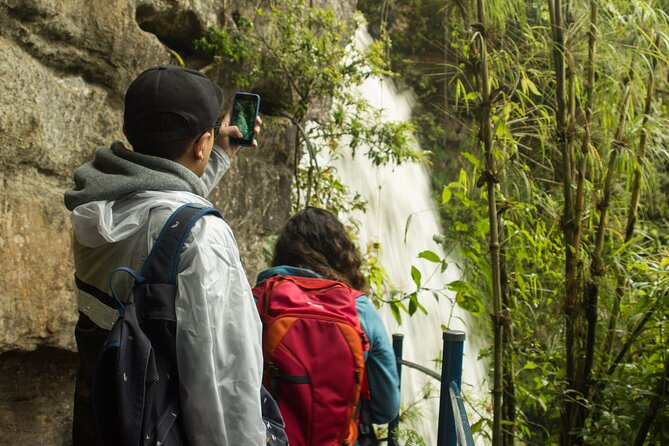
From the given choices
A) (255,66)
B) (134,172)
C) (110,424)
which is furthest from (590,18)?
(110,424)

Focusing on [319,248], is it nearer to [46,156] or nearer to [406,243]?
[46,156]

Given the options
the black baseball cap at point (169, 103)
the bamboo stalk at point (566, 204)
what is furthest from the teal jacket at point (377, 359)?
the bamboo stalk at point (566, 204)

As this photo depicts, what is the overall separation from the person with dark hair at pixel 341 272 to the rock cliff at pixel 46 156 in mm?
879

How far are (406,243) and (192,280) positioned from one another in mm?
5854

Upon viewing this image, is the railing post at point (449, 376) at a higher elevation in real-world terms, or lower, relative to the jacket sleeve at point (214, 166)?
lower

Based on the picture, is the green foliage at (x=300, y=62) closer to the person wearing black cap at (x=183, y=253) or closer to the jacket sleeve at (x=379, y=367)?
the jacket sleeve at (x=379, y=367)

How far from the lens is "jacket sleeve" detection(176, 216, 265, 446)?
1.32 meters

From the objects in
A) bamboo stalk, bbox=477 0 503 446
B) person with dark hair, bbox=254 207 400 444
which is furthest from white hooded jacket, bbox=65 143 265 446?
bamboo stalk, bbox=477 0 503 446

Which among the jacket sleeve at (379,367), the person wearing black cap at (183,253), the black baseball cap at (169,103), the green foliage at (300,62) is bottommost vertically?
the jacket sleeve at (379,367)

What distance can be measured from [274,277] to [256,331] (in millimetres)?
761

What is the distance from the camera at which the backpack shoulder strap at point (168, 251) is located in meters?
1.37

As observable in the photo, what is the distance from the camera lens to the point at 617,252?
3.05m

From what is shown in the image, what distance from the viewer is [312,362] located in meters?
2.01

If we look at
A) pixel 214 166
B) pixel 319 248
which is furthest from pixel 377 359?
pixel 214 166
